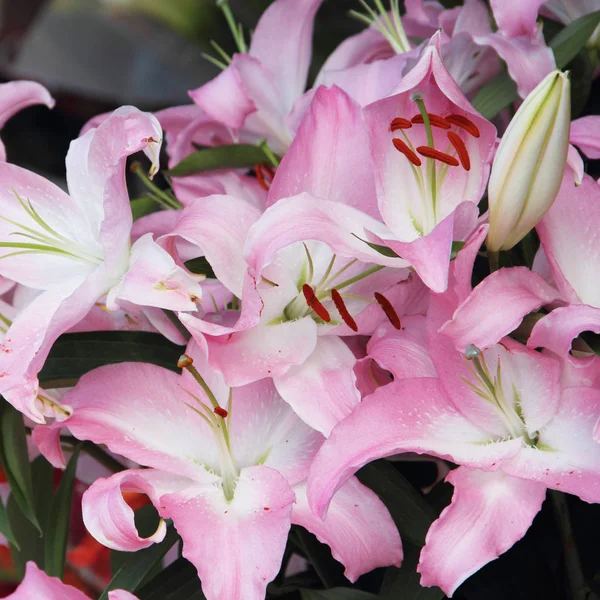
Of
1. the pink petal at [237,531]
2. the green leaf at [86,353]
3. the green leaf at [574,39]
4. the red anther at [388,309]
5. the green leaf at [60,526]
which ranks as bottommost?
the green leaf at [60,526]

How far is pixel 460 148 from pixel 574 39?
0.15 metres

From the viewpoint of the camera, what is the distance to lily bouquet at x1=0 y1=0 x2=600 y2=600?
1.03 ft

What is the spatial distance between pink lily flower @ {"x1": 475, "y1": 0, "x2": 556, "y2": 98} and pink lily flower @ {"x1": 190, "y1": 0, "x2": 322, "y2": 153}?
0.35 ft

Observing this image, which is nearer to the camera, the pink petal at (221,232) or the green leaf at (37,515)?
the pink petal at (221,232)

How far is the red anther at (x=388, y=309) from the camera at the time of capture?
13.6 inches

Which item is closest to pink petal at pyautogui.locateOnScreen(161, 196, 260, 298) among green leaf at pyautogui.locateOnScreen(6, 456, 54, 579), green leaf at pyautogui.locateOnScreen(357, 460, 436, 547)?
green leaf at pyautogui.locateOnScreen(357, 460, 436, 547)

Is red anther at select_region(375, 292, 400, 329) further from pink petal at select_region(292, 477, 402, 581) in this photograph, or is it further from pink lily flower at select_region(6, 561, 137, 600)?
pink lily flower at select_region(6, 561, 137, 600)

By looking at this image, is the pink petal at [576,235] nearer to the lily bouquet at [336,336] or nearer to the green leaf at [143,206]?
the lily bouquet at [336,336]

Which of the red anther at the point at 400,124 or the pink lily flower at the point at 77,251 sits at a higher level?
the red anther at the point at 400,124

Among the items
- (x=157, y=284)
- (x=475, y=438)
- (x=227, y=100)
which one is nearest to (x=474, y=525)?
(x=475, y=438)

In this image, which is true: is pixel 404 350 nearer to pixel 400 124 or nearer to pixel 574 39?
pixel 400 124

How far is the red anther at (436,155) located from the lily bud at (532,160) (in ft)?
0.06

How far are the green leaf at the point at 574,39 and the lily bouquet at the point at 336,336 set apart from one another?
0.03 m

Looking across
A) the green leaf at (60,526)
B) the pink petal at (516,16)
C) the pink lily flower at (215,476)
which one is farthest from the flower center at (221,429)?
the pink petal at (516,16)
